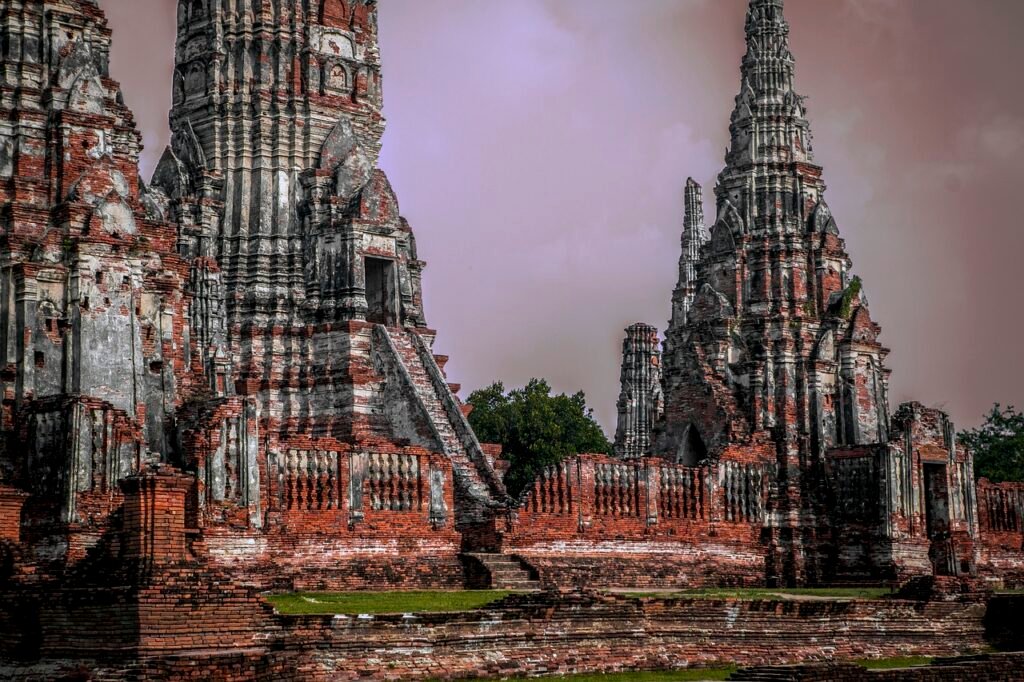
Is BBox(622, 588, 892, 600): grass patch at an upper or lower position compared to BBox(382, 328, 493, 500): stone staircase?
lower

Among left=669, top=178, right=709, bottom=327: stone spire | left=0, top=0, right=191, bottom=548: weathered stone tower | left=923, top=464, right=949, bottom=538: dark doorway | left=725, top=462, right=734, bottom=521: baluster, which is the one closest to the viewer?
left=0, top=0, right=191, bottom=548: weathered stone tower

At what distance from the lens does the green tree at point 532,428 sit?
54906 mm

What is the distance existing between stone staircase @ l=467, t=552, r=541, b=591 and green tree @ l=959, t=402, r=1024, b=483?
27.1 m

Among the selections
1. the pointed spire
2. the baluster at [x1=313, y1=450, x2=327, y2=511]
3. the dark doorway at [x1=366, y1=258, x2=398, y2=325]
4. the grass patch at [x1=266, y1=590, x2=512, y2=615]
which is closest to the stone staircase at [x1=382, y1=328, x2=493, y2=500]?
the dark doorway at [x1=366, y1=258, x2=398, y2=325]

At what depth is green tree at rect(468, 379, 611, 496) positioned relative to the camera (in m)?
54.9

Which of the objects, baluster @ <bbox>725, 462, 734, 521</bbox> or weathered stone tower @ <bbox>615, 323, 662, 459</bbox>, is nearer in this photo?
baluster @ <bbox>725, 462, 734, 521</bbox>

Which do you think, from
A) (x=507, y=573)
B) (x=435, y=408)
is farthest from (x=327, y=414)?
(x=507, y=573)

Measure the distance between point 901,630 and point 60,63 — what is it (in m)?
15.4

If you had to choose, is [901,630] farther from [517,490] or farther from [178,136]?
[517,490]

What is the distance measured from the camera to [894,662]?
26.8 meters

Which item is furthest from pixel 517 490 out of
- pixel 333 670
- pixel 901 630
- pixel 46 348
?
pixel 333 670

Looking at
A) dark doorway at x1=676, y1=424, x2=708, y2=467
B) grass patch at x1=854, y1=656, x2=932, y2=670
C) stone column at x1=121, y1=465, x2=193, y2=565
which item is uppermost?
dark doorway at x1=676, y1=424, x2=708, y2=467

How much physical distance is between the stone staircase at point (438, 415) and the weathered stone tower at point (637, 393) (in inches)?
591

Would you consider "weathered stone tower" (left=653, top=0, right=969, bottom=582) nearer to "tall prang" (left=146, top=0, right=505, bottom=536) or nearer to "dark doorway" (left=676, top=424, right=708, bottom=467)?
"dark doorway" (left=676, top=424, right=708, bottom=467)
